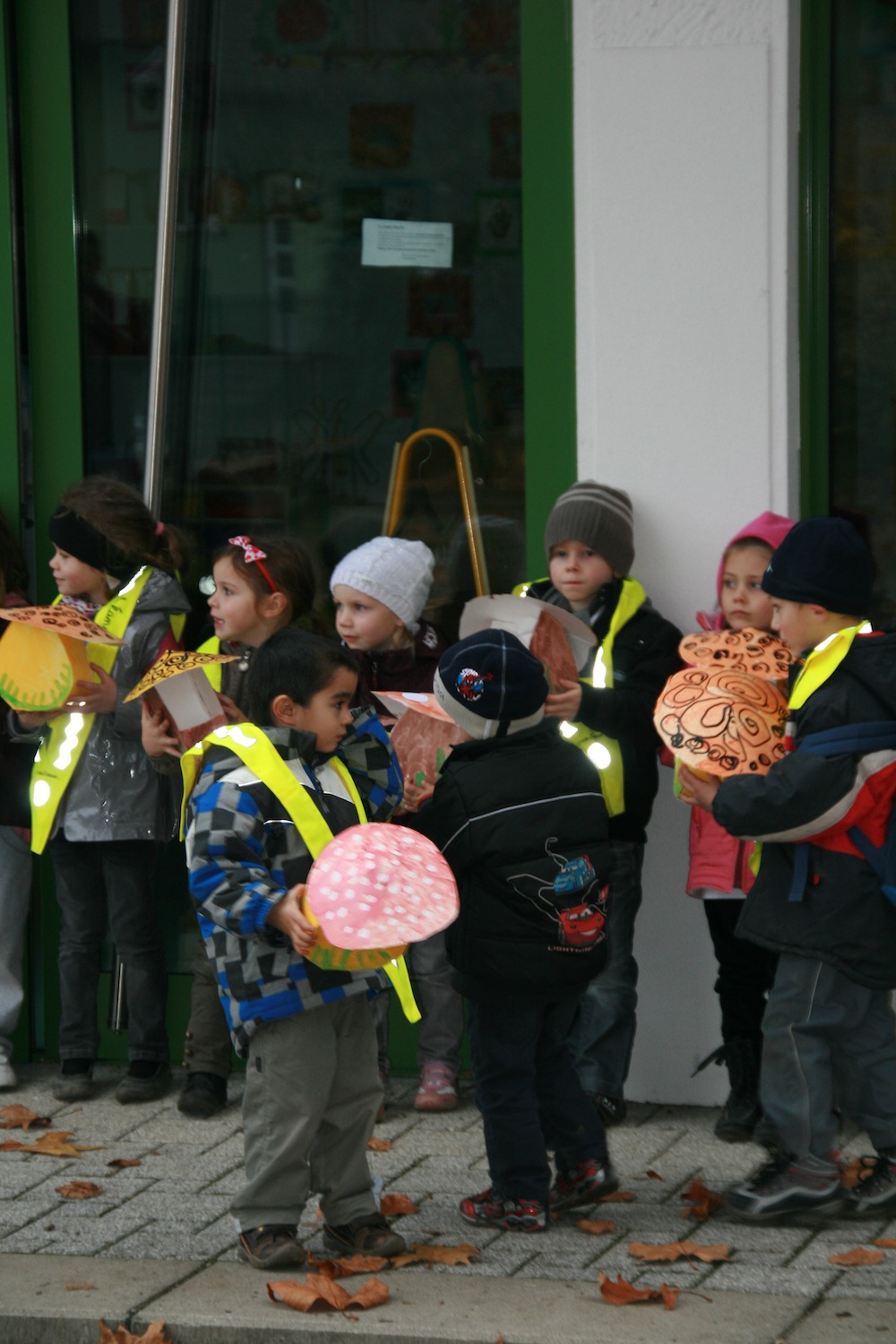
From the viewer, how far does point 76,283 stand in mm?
6406

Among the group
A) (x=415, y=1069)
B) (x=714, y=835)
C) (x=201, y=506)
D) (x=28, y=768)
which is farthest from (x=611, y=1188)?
(x=201, y=506)

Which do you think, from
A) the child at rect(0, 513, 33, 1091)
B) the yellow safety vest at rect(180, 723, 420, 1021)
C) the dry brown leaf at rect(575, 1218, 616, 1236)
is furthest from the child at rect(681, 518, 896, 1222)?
the child at rect(0, 513, 33, 1091)

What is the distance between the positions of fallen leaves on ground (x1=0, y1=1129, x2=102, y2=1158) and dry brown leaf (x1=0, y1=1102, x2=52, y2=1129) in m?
0.15

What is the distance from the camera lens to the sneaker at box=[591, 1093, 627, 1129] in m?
5.51

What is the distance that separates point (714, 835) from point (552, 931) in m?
1.10

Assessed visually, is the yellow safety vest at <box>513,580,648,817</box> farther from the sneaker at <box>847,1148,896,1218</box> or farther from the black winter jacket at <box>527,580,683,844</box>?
the sneaker at <box>847,1148,896,1218</box>

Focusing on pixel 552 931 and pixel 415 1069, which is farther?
pixel 415 1069

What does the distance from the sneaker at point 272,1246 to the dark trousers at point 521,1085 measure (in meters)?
0.55

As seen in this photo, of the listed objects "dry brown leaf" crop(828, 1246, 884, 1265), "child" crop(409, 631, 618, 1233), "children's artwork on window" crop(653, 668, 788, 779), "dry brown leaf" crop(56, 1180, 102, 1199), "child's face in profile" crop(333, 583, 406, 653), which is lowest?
"dry brown leaf" crop(56, 1180, 102, 1199)

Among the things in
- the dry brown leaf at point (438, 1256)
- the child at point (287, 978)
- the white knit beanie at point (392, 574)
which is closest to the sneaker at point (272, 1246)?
the child at point (287, 978)

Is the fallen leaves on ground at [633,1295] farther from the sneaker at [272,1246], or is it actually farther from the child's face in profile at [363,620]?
the child's face in profile at [363,620]

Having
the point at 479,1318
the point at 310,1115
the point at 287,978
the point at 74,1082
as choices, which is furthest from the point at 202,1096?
the point at 479,1318

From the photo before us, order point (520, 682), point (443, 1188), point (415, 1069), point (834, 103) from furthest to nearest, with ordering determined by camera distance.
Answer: point (415, 1069) < point (834, 103) < point (443, 1188) < point (520, 682)

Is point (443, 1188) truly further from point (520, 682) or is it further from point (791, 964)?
point (520, 682)
